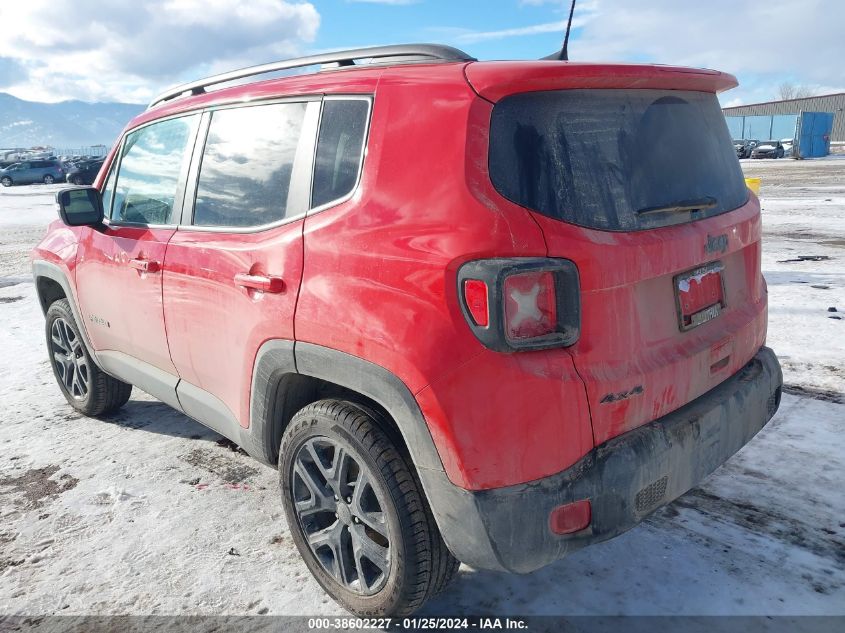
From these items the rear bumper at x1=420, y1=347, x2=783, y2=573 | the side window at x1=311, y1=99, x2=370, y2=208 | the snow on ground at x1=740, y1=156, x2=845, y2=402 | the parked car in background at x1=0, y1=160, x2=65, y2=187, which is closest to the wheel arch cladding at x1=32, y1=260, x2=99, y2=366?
the side window at x1=311, y1=99, x2=370, y2=208

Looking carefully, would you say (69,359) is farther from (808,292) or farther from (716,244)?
(808,292)

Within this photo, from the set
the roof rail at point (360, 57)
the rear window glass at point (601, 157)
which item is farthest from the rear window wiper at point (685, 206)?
the roof rail at point (360, 57)

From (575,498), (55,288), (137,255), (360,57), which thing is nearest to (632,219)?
(575,498)

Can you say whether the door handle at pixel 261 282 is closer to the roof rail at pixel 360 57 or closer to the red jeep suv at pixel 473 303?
the red jeep suv at pixel 473 303

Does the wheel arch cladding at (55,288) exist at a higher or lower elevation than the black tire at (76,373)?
higher

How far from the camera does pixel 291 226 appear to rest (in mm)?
2469

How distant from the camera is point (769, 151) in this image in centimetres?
4591

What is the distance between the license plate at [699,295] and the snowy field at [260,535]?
1004 millimetres

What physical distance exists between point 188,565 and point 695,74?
109 inches

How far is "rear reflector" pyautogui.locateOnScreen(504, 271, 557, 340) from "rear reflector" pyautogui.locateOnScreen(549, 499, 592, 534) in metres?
0.52

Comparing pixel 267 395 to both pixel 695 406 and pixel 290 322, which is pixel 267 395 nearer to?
pixel 290 322

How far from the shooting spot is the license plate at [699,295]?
89.6 inches

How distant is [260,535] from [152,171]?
1.93 m

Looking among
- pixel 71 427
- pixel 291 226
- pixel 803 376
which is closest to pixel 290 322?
Result: pixel 291 226
